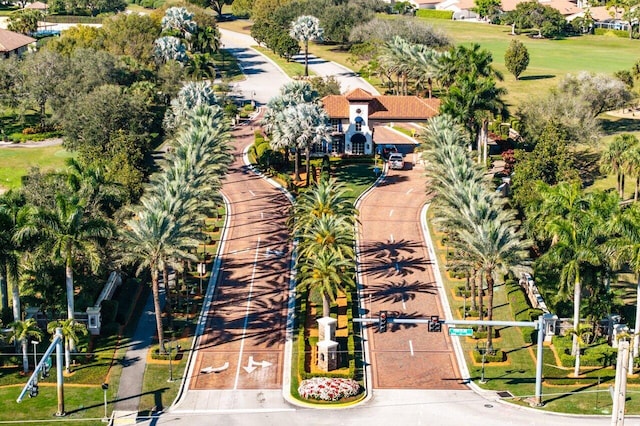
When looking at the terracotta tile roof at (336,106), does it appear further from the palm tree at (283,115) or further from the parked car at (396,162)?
the parked car at (396,162)

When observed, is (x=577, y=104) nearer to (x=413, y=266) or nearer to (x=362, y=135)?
(x=362, y=135)

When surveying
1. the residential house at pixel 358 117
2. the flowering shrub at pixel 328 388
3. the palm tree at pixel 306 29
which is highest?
the palm tree at pixel 306 29


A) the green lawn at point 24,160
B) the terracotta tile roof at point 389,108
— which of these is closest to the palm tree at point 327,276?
the terracotta tile roof at point 389,108

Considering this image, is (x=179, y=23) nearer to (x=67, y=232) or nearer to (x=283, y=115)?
(x=283, y=115)

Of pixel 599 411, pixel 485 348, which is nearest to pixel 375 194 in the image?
pixel 485 348

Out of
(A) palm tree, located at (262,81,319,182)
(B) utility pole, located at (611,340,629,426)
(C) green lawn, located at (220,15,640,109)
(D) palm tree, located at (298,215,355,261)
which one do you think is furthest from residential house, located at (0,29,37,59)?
(B) utility pole, located at (611,340,629,426)

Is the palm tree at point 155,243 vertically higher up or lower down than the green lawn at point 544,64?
lower down
